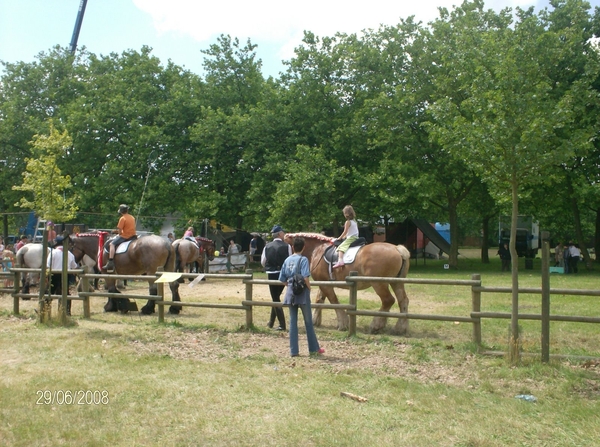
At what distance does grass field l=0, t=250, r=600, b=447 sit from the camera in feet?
17.6

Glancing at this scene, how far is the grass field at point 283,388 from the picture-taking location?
17.6 ft

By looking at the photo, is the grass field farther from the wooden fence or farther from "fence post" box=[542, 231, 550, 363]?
the wooden fence

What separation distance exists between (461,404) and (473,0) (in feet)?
94.7

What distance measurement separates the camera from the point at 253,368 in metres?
7.82

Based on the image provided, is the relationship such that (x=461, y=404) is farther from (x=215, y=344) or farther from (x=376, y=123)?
(x=376, y=123)

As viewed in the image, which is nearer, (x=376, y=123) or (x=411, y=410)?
(x=411, y=410)

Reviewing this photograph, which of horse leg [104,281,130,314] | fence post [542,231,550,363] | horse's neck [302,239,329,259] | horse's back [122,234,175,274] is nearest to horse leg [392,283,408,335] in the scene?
horse's neck [302,239,329,259]

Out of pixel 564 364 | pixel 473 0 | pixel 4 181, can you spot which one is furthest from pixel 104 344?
pixel 4 181

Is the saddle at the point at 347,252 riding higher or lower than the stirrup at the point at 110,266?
higher

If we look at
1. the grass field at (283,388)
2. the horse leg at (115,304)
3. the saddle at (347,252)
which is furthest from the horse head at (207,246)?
the grass field at (283,388)

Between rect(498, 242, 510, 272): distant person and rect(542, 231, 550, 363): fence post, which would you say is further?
rect(498, 242, 510, 272): distant person
